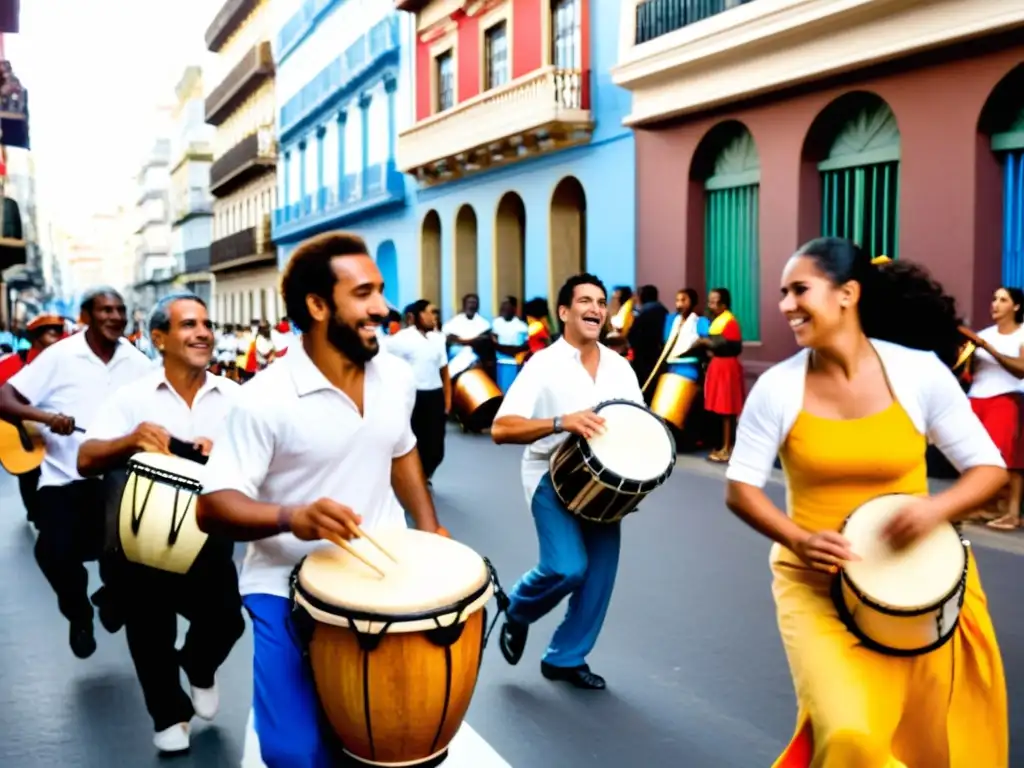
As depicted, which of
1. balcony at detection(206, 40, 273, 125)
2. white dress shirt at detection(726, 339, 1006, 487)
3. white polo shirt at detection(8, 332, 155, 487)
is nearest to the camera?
white dress shirt at detection(726, 339, 1006, 487)

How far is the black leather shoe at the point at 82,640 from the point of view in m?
6.00

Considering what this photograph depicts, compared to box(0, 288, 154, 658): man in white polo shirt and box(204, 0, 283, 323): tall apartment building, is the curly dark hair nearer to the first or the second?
box(0, 288, 154, 658): man in white polo shirt

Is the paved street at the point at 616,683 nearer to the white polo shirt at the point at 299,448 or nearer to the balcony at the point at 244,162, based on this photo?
the white polo shirt at the point at 299,448

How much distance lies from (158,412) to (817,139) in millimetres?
11837

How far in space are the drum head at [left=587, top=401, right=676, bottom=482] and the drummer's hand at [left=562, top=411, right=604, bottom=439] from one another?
43mm

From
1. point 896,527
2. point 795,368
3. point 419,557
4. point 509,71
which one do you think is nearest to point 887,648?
point 896,527

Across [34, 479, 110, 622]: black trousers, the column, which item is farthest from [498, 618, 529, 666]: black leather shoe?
the column

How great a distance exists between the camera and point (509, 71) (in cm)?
2291

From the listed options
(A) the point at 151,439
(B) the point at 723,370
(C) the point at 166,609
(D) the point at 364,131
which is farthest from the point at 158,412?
(D) the point at 364,131

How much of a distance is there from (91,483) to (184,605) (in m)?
1.44

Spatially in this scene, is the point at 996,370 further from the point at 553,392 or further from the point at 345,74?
the point at 345,74

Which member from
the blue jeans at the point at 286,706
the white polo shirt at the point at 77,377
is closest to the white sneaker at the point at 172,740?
the blue jeans at the point at 286,706

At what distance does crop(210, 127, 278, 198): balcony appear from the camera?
149 ft

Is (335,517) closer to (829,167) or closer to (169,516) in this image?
(169,516)
